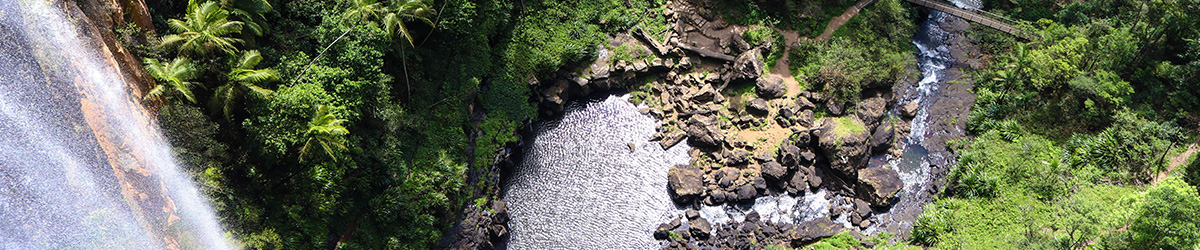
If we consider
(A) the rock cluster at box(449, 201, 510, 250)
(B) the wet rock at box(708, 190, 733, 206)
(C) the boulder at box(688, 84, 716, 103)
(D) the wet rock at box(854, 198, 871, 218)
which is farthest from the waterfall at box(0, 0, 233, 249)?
(D) the wet rock at box(854, 198, 871, 218)

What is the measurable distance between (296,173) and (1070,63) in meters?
41.3

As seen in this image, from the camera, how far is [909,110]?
4334cm

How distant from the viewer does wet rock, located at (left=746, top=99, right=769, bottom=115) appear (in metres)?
42.1

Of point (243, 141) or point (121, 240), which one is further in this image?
point (243, 141)

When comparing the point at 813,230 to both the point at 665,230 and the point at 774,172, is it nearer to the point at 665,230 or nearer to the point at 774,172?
the point at 774,172

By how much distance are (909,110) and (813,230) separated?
11.4m

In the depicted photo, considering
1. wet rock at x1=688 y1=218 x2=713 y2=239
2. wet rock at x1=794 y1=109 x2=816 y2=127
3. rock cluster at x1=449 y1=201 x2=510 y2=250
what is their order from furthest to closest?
wet rock at x1=794 y1=109 x2=816 y2=127 → wet rock at x1=688 y1=218 x2=713 y2=239 → rock cluster at x1=449 y1=201 x2=510 y2=250

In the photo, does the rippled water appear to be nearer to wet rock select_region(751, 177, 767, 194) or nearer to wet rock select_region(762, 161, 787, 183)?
wet rock select_region(751, 177, 767, 194)

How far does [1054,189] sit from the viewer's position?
37969 millimetres

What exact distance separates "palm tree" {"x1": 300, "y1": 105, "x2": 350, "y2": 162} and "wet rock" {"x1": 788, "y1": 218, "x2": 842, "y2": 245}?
2255 centimetres

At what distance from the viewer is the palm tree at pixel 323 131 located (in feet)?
91.4

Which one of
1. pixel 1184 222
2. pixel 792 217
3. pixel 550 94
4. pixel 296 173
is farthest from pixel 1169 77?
pixel 296 173

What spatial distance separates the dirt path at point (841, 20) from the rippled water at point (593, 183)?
42.3 ft

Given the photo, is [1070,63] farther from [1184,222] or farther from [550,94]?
[550,94]
